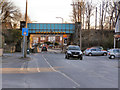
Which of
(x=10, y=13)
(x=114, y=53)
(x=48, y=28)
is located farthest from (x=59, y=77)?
(x=10, y=13)

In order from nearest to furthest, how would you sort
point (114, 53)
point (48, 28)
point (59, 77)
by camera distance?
point (59, 77), point (114, 53), point (48, 28)

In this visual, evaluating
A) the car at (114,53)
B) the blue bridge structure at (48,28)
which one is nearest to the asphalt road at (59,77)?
the car at (114,53)

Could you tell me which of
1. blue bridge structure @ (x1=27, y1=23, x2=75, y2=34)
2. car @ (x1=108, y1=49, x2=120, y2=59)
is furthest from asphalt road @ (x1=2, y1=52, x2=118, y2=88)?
blue bridge structure @ (x1=27, y1=23, x2=75, y2=34)

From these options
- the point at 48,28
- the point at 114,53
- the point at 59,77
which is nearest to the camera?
the point at 59,77

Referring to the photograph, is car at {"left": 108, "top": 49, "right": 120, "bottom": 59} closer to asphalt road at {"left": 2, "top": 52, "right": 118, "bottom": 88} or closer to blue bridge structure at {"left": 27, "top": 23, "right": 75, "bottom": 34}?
asphalt road at {"left": 2, "top": 52, "right": 118, "bottom": 88}

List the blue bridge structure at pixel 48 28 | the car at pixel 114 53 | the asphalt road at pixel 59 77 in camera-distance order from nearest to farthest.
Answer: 1. the asphalt road at pixel 59 77
2. the car at pixel 114 53
3. the blue bridge structure at pixel 48 28

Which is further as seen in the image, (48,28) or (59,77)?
(48,28)

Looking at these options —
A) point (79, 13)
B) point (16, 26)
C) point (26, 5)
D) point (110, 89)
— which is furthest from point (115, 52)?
point (16, 26)

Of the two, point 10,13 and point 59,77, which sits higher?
point 10,13

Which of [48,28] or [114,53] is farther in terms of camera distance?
[48,28]

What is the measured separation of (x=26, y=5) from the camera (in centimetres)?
2923

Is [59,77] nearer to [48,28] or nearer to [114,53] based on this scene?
[114,53]

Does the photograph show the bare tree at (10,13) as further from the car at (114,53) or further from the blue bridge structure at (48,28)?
the car at (114,53)

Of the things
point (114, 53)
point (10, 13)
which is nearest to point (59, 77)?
point (114, 53)
